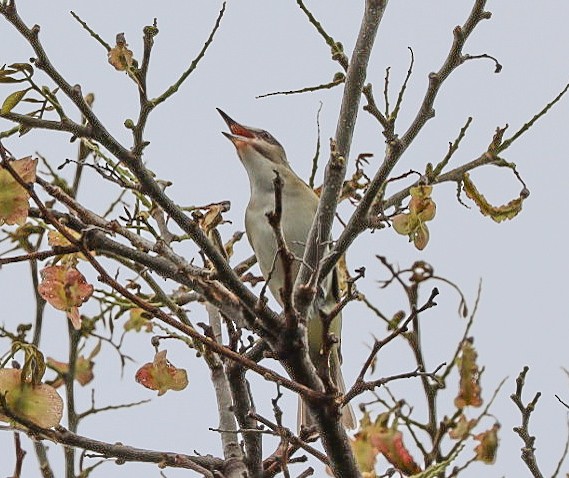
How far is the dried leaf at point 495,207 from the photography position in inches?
106

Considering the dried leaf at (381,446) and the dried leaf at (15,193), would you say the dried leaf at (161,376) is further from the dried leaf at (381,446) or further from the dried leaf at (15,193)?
the dried leaf at (15,193)

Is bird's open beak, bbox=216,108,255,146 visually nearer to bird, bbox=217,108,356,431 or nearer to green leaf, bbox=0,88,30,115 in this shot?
bird, bbox=217,108,356,431

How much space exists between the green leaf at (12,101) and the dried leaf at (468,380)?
1633 mm

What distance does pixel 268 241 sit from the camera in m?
3.91

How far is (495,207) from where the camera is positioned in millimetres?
2701

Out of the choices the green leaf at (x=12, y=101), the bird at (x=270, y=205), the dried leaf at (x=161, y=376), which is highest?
the bird at (x=270, y=205)

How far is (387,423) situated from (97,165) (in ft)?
4.07

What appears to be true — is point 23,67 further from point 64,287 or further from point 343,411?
point 343,411

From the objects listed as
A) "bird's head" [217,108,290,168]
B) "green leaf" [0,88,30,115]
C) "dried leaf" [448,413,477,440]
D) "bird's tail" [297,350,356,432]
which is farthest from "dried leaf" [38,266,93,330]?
"bird's head" [217,108,290,168]

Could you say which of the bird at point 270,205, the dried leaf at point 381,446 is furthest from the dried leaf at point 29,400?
the bird at point 270,205

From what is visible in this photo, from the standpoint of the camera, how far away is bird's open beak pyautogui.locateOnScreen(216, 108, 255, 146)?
402 cm

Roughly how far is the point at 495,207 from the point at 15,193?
1.35 m

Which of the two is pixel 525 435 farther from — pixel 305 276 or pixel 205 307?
pixel 205 307

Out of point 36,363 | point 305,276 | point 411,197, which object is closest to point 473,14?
point 411,197
